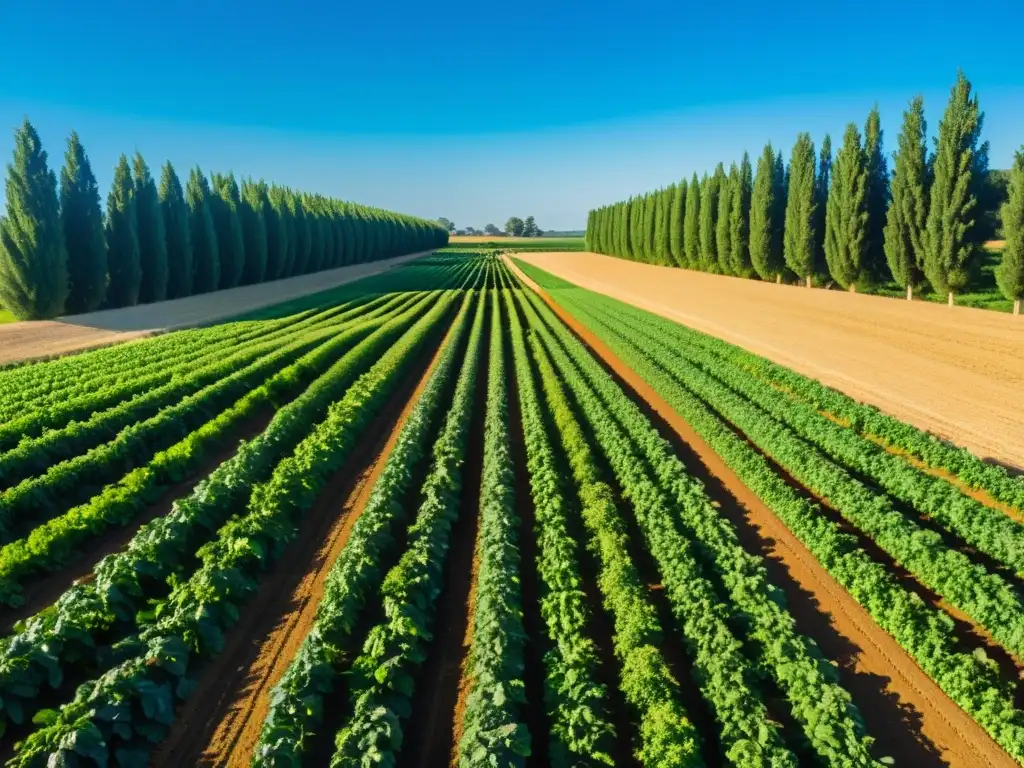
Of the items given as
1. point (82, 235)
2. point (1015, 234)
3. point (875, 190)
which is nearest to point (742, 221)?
point (875, 190)

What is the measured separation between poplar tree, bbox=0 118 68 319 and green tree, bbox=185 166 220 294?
12.1m

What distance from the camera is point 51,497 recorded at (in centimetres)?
1070

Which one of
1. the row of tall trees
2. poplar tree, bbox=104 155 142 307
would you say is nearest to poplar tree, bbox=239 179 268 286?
the row of tall trees

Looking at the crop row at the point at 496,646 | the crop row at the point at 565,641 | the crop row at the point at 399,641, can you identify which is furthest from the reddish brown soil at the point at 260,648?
the crop row at the point at 565,641

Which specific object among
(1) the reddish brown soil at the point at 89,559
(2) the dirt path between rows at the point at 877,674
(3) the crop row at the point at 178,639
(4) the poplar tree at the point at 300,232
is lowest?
(2) the dirt path between rows at the point at 877,674

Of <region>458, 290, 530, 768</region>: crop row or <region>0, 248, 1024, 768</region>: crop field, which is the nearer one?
<region>458, 290, 530, 768</region>: crop row

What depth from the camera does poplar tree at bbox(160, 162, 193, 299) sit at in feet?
146

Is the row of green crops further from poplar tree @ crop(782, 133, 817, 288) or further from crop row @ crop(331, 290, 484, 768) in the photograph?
poplar tree @ crop(782, 133, 817, 288)

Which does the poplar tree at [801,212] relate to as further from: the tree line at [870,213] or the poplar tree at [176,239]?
the poplar tree at [176,239]

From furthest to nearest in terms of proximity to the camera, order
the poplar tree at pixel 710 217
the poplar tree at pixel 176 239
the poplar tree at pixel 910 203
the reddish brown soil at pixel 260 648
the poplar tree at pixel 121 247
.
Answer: the poplar tree at pixel 710 217
the poplar tree at pixel 176 239
the poplar tree at pixel 121 247
the poplar tree at pixel 910 203
the reddish brown soil at pixel 260 648

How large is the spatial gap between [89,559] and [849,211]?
42238mm

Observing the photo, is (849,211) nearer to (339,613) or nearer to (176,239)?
(339,613)

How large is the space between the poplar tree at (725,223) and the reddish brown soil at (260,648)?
49.9 metres

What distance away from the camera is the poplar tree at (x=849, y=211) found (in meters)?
36.3
